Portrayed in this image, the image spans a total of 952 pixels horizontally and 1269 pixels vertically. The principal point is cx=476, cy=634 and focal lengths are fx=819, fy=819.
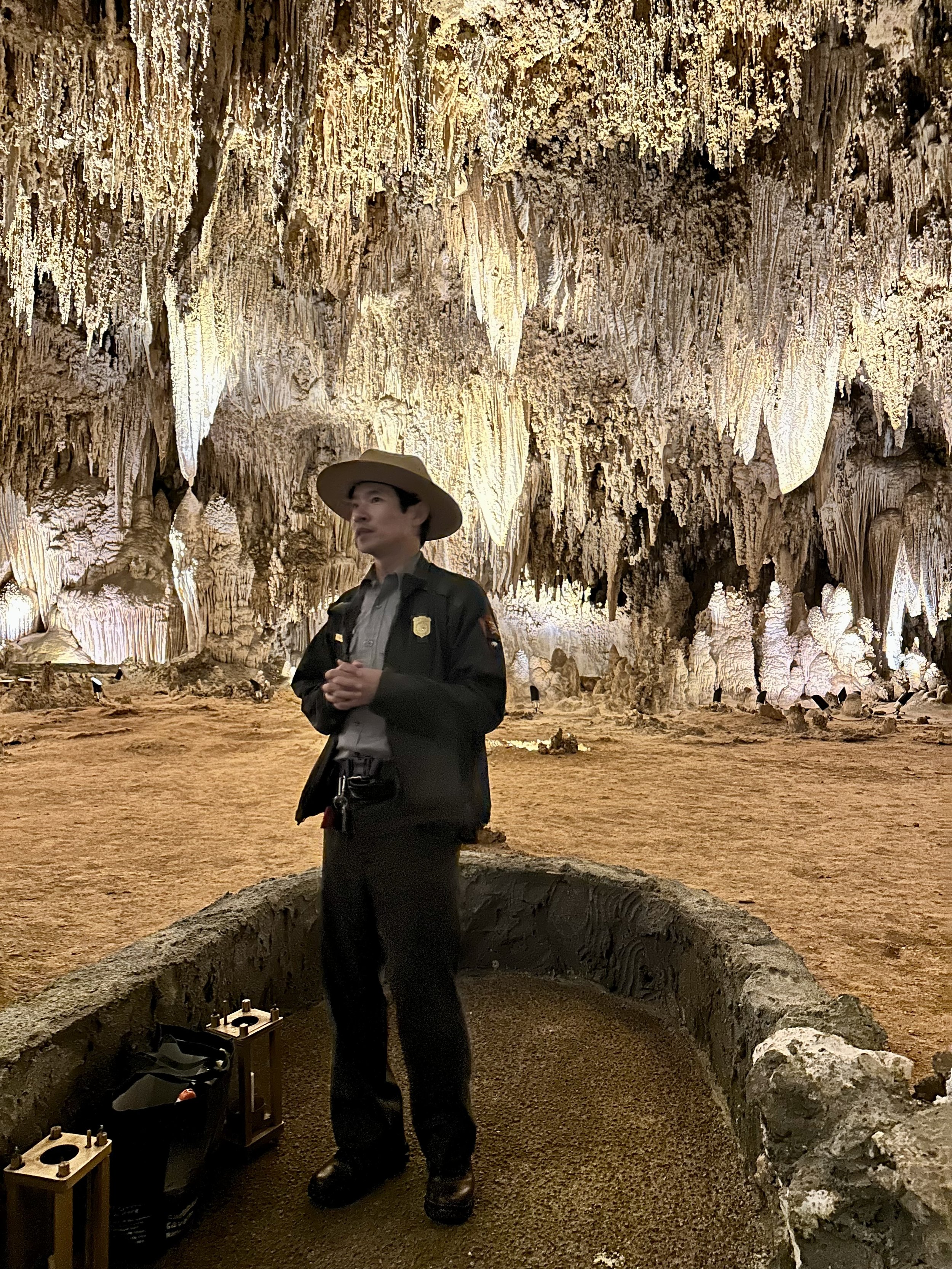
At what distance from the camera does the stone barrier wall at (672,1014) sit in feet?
3.47

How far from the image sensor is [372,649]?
1705 mm

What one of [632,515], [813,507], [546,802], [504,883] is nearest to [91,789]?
[546,802]

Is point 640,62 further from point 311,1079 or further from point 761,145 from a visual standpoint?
point 311,1079

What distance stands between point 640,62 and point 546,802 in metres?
4.78

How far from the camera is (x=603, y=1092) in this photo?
2105mm

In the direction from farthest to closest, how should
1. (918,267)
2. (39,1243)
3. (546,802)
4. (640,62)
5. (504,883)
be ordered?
1. (918,267)
2. (546,802)
3. (640,62)
4. (504,883)
5. (39,1243)

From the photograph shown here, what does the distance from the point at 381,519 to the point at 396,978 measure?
93 cm

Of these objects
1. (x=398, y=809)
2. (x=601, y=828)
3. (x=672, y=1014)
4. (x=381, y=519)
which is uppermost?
(x=381, y=519)

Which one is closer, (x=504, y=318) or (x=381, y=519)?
(x=381, y=519)

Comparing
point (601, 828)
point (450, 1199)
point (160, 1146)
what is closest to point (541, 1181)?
point (450, 1199)

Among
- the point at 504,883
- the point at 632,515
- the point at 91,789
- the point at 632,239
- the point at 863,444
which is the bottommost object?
the point at 91,789

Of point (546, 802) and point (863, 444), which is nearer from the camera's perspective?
point (546, 802)

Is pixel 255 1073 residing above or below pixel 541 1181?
above

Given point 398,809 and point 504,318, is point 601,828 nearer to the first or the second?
point 398,809
